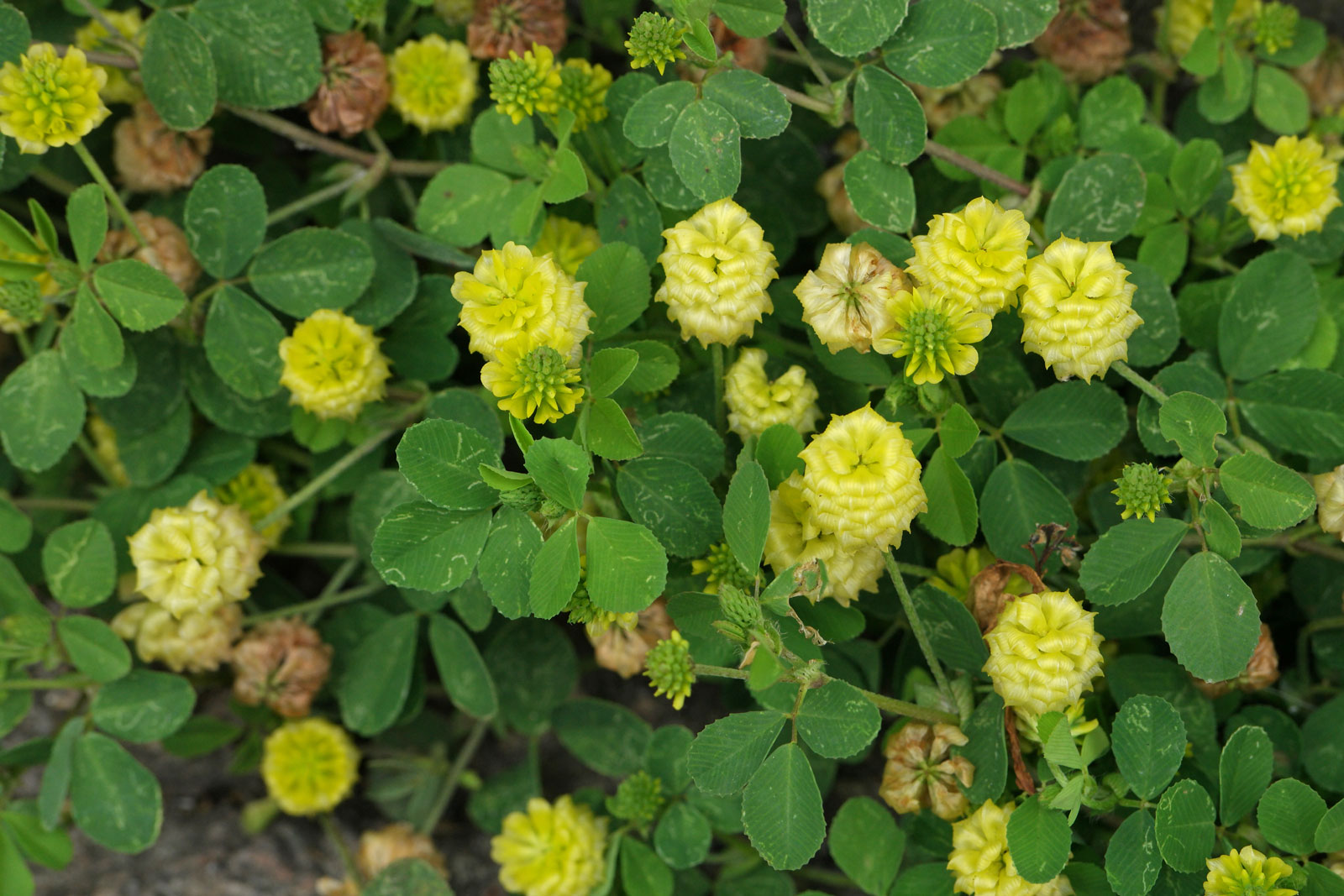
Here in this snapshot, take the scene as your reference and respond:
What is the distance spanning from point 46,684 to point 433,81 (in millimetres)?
1264

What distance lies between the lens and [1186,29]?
1.95m

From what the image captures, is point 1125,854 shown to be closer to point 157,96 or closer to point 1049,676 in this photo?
point 1049,676

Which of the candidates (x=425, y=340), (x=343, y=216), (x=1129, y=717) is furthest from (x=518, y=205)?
(x=1129, y=717)

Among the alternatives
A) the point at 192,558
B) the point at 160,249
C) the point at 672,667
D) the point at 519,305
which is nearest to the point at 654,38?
the point at 519,305

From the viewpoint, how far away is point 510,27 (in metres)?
1.86

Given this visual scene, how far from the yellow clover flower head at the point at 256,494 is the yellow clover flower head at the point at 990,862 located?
132 cm

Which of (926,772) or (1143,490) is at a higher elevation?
(1143,490)

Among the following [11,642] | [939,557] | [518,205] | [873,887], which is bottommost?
[873,887]

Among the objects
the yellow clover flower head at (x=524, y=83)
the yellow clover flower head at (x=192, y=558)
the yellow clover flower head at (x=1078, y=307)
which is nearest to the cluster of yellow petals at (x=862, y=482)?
the yellow clover flower head at (x=1078, y=307)

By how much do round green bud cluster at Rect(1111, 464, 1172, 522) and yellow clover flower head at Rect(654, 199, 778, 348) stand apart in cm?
55

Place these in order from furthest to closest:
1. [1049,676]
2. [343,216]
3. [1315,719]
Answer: [343,216] → [1315,719] → [1049,676]

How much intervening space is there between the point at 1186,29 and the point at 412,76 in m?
1.43

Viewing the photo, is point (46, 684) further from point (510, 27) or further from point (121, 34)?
point (510, 27)

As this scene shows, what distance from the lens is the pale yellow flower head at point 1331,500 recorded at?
4.81 ft
